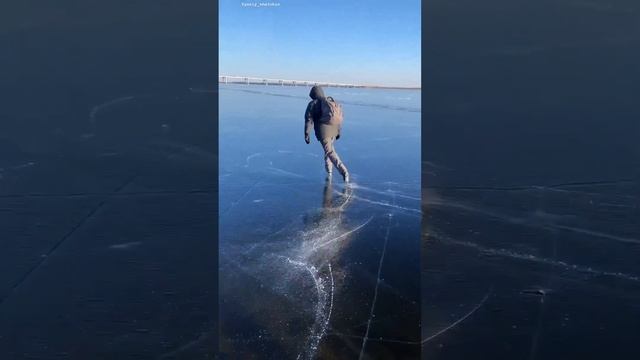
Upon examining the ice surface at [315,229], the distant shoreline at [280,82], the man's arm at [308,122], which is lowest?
the ice surface at [315,229]

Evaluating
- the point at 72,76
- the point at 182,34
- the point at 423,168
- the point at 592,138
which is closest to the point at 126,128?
the point at 72,76

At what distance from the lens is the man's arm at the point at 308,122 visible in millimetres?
2707

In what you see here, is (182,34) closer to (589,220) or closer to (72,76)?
(72,76)

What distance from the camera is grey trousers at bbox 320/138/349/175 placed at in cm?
275

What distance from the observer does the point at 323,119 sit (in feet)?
8.99

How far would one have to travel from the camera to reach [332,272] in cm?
238

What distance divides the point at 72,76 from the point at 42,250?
1.12 meters

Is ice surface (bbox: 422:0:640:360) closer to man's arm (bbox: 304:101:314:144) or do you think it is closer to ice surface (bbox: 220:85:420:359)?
ice surface (bbox: 220:85:420:359)

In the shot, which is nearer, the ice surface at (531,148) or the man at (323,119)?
the ice surface at (531,148)

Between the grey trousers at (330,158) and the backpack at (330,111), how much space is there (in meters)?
0.10

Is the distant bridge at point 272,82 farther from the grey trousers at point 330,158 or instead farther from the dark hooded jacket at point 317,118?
the grey trousers at point 330,158

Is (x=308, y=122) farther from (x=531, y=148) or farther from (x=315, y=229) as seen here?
(x=531, y=148)

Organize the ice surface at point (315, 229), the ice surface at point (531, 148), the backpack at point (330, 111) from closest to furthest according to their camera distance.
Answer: the ice surface at point (315, 229), the ice surface at point (531, 148), the backpack at point (330, 111)

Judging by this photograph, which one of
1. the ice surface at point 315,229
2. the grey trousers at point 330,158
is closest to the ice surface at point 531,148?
the ice surface at point 315,229
